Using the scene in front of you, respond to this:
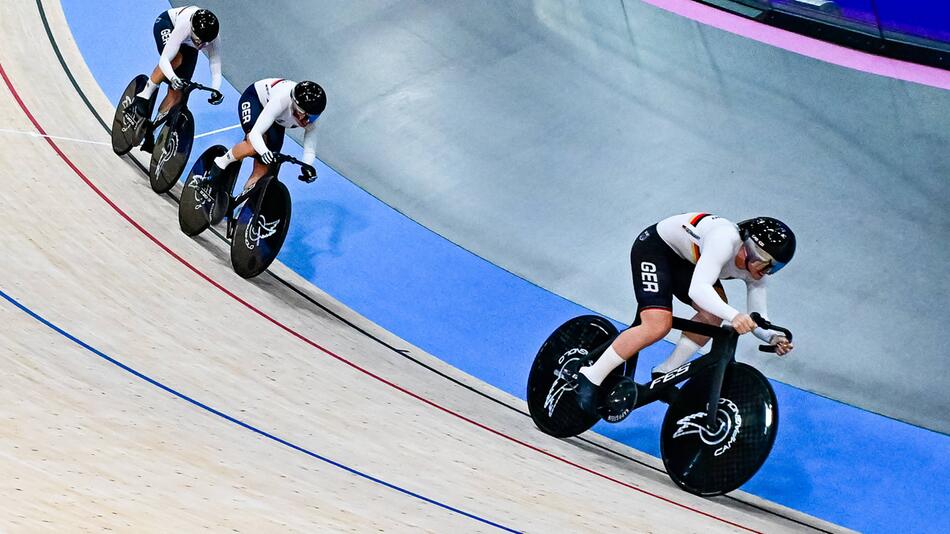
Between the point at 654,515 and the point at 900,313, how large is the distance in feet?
8.14

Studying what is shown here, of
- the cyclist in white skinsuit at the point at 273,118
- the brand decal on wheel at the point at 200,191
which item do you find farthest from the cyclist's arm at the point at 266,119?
→ the brand decal on wheel at the point at 200,191

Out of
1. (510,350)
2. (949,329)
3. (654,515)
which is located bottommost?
(949,329)

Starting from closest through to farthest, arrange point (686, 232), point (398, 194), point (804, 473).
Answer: point (686, 232)
point (804, 473)
point (398, 194)

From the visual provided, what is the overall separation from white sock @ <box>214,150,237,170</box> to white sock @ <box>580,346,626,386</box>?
2.53 m

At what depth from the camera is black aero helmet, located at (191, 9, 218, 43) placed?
6488mm

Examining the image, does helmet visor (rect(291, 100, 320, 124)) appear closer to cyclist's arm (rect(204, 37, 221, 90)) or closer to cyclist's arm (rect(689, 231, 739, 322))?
cyclist's arm (rect(204, 37, 221, 90))

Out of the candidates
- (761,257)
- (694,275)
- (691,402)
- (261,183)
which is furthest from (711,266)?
(261,183)

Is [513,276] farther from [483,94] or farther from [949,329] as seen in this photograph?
[949,329]

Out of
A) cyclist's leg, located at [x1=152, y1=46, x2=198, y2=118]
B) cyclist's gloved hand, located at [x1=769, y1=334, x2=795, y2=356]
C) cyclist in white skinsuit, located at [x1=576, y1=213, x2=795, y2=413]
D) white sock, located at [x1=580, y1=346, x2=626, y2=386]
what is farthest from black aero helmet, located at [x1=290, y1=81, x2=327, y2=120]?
cyclist's gloved hand, located at [x1=769, y1=334, x2=795, y2=356]

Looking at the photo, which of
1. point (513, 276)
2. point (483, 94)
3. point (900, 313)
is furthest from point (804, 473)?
point (483, 94)

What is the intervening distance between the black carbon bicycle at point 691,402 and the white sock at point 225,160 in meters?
2.22

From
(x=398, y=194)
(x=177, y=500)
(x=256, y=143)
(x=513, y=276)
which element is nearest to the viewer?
(x=177, y=500)

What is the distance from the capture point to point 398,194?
7.15 metres

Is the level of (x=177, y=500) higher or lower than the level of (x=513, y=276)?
higher
